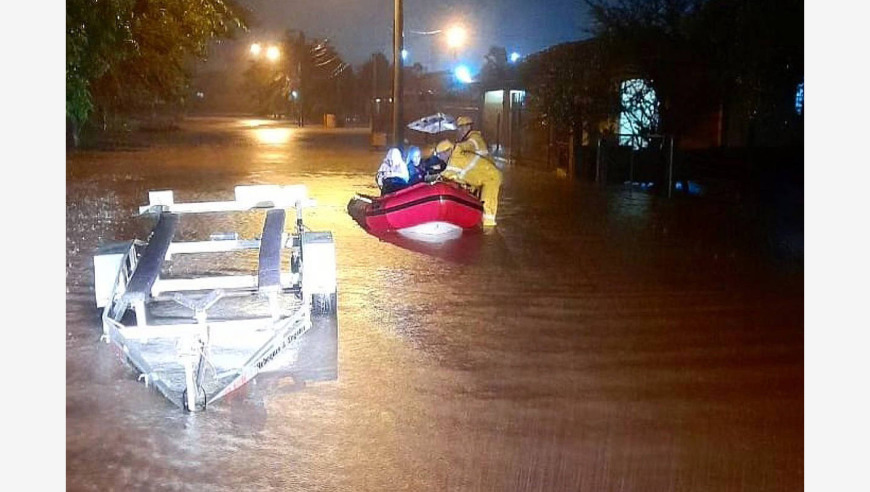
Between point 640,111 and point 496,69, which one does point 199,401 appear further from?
point 496,69

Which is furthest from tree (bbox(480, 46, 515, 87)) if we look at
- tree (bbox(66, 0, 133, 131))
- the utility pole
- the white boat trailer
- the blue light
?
the white boat trailer

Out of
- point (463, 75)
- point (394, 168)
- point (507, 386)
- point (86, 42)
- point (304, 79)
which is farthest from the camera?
point (304, 79)

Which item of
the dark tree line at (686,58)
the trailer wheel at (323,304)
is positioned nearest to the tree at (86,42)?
the trailer wheel at (323,304)

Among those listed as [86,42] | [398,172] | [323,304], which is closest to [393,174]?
[398,172]

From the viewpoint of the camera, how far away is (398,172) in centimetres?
1429

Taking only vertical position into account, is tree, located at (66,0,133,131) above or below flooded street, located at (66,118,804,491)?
above

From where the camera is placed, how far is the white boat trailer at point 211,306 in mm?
6195

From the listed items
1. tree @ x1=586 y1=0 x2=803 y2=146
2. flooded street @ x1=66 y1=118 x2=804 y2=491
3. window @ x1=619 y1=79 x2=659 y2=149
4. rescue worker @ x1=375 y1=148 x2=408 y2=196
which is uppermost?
tree @ x1=586 y1=0 x2=803 y2=146

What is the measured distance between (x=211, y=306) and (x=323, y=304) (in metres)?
0.97

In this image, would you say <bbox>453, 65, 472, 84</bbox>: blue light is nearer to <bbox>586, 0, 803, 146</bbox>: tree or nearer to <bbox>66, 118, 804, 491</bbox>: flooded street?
<bbox>586, 0, 803, 146</bbox>: tree

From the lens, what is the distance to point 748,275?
35.2ft

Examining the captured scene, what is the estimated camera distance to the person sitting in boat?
→ 46.4 feet

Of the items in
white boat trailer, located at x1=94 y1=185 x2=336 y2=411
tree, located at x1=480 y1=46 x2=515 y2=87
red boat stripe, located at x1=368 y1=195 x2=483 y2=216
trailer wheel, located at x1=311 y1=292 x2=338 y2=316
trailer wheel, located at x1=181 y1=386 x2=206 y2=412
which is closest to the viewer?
trailer wheel, located at x1=181 y1=386 x2=206 y2=412

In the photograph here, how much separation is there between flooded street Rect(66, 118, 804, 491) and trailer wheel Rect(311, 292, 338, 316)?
0.15m
